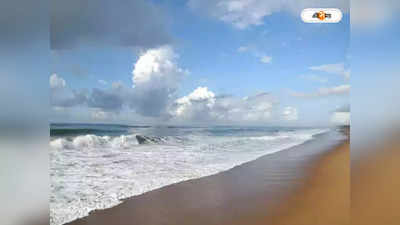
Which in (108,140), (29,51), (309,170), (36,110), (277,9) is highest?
(277,9)

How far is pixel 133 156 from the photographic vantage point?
169cm

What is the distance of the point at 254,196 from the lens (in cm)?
168

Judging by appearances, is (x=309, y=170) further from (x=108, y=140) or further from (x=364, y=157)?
(x=108, y=140)

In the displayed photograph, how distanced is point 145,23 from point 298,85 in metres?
0.92

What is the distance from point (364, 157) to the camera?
1613mm

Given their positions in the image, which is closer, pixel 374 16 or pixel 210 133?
pixel 374 16

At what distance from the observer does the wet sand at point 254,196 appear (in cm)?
166

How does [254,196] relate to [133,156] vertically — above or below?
below

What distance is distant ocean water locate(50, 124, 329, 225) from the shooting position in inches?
66.4

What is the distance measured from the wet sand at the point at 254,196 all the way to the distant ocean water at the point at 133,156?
5 cm

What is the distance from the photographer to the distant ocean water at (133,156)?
169 centimetres

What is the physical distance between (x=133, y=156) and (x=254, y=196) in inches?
28.2

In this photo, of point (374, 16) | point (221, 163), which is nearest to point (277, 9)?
point (374, 16)

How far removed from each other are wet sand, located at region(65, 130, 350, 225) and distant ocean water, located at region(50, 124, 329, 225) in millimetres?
46
